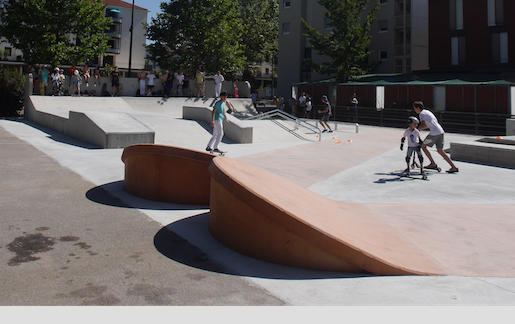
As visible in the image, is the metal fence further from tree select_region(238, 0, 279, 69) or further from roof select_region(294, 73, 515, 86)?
tree select_region(238, 0, 279, 69)

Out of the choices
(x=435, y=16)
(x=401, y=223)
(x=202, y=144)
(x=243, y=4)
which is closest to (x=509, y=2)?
(x=435, y=16)

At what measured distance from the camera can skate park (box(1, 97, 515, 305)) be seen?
4.37m

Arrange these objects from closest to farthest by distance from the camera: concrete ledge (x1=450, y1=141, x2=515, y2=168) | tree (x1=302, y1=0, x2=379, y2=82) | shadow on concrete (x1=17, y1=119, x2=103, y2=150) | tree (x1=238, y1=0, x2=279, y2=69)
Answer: concrete ledge (x1=450, y1=141, x2=515, y2=168)
shadow on concrete (x1=17, y1=119, x2=103, y2=150)
tree (x1=302, y1=0, x2=379, y2=82)
tree (x1=238, y1=0, x2=279, y2=69)

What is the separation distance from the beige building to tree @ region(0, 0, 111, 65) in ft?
82.8

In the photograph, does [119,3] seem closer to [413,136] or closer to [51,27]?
[51,27]

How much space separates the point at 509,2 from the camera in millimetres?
33094

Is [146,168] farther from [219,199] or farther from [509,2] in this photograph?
[509,2]

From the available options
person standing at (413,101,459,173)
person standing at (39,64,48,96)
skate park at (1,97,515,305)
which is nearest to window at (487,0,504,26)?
skate park at (1,97,515,305)

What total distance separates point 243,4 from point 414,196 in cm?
6481

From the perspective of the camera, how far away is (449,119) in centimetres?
2562

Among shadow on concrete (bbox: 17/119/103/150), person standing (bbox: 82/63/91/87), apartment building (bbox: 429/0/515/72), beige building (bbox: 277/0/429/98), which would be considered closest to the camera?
shadow on concrete (bbox: 17/119/103/150)

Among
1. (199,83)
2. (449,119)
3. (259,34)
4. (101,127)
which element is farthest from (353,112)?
(259,34)

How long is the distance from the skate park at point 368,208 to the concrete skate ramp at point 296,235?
0.11 meters

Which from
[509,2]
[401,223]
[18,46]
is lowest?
[401,223]
